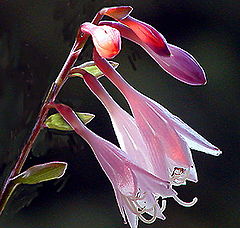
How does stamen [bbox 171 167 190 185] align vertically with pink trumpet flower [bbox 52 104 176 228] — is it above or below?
above

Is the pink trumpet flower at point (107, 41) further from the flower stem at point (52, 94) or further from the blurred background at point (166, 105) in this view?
the blurred background at point (166, 105)

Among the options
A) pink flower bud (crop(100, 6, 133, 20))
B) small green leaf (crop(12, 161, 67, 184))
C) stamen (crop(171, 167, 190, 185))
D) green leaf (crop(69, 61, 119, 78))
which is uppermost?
pink flower bud (crop(100, 6, 133, 20))

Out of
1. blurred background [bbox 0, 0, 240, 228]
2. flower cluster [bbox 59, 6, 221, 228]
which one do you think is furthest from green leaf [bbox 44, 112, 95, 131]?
blurred background [bbox 0, 0, 240, 228]

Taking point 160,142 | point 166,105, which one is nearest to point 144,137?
point 160,142

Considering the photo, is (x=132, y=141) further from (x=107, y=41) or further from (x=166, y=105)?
(x=166, y=105)

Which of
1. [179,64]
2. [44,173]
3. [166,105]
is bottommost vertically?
[166,105]

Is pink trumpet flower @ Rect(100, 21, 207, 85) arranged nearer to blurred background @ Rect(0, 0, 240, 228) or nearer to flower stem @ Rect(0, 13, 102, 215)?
flower stem @ Rect(0, 13, 102, 215)

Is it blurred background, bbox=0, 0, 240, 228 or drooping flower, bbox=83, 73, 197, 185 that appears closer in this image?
drooping flower, bbox=83, 73, 197, 185

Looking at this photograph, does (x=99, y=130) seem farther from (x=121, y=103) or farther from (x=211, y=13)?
(x=211, y=13)
